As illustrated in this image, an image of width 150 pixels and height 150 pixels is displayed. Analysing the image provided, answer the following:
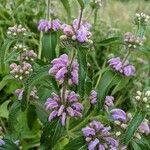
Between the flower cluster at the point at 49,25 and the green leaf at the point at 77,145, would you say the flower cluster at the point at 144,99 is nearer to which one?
the green leaf at the point at 77,145

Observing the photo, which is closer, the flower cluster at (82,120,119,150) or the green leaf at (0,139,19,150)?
the flower cluster at (82,120,119,150)

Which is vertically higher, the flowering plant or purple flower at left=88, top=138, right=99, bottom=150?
the flowering plant

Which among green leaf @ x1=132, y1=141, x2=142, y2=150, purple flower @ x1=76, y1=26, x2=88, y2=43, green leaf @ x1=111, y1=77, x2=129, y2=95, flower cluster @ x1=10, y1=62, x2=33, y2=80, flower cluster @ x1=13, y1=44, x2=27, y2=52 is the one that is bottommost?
green leaf @ x1=132, y1=141, x2=142, y2=150

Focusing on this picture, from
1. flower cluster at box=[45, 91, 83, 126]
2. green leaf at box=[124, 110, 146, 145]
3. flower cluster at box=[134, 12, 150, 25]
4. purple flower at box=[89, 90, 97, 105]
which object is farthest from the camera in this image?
flower cluster at box=[134, 12, 150, 25]

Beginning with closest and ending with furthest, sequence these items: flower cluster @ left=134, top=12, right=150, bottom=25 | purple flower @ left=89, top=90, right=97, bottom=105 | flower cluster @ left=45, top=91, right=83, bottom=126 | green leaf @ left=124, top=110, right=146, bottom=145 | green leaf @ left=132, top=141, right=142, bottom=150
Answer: green leaf @ left=124, top=110, right=146, bottom=145 < green leaf @ left=132, top=141, right=142, bottom=150 < flower cluster @ left=45, top=91, right=83, bottom=126 < purple flower @ left=89, top=90, right=97, bottom=105 < flower cluster @ left=134, top=12, right=150, bottom=25

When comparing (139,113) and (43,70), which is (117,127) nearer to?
(139,113)

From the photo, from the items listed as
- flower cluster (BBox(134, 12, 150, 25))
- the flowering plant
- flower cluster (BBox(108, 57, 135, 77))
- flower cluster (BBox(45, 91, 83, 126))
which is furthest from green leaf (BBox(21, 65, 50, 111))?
flower cluster (BBox(134, 12, 150, 25))

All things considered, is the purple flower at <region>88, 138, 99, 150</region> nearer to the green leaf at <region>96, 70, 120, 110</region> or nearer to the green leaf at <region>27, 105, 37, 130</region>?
the green leaf at <region>96, 70, 120, 110</region>

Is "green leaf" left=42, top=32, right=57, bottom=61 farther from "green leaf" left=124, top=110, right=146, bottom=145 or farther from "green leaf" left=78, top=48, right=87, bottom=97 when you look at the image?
"green leaf" left=124, top=110, right=146, bottom=145

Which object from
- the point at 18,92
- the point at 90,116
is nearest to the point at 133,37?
the point at 90,116
